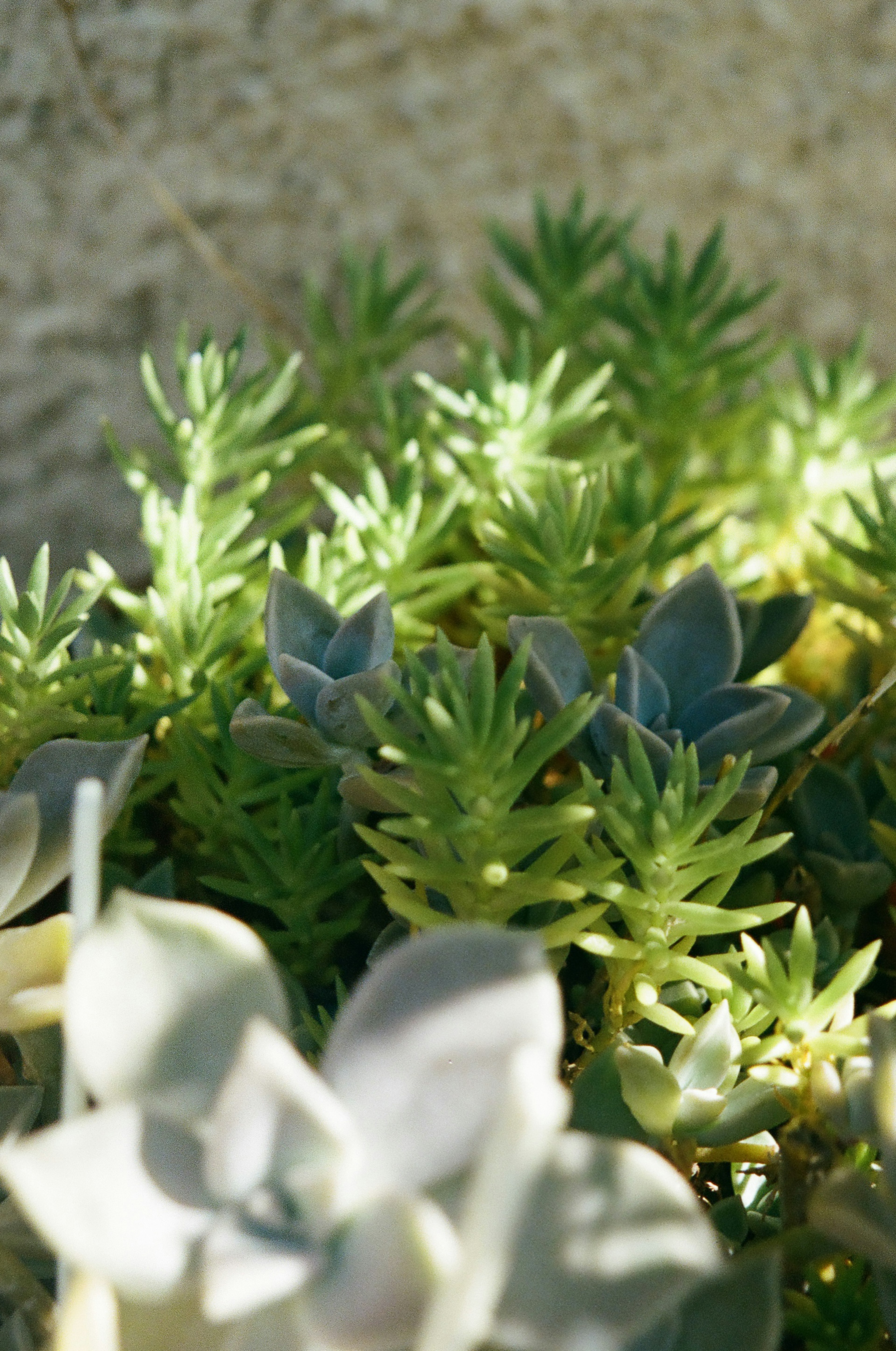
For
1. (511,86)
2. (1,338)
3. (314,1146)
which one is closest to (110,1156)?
(314,1146)

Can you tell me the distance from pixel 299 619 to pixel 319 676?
38mm

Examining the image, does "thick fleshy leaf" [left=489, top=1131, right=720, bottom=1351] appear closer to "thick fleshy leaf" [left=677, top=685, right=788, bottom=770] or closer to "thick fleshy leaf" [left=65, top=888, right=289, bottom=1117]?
"thick fleshy leaf" [left=65, top=888, right=289, bottom=1117]

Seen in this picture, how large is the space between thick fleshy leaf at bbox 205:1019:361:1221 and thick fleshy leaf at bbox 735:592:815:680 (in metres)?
0.28

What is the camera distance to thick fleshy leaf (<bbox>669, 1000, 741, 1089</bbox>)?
1.21 ft

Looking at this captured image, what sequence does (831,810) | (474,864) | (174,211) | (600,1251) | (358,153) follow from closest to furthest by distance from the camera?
(600,1251) → (474,864) → (831,810) → (174,211) → (358,153)

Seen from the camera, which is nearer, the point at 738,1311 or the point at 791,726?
the point at 738,1311

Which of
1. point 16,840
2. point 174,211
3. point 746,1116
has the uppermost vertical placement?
point 174,211

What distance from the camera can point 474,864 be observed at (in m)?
0.37

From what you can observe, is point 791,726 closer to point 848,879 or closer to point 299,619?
point 848,879

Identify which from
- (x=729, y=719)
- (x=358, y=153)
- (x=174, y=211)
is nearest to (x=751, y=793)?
(x=729, y=719)

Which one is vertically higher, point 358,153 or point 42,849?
point 358,153

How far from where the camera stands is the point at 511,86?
874 millimetres

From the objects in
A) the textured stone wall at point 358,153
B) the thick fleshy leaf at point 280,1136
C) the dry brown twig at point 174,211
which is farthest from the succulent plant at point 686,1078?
the textured stone wall at point 358,153

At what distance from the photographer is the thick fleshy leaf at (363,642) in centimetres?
43
